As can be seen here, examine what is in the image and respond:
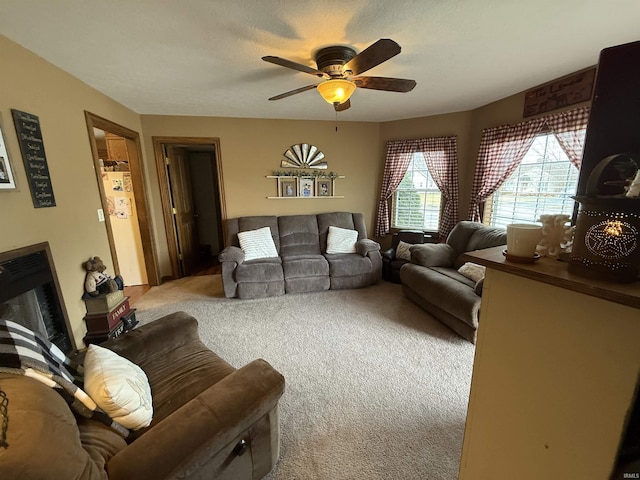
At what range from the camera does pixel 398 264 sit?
3662 millimetres

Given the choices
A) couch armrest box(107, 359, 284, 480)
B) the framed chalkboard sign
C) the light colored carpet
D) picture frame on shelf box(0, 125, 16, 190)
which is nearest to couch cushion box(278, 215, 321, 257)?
the light colored carpet

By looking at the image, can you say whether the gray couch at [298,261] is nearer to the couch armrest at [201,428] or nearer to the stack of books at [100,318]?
the stack of books at [100,318]

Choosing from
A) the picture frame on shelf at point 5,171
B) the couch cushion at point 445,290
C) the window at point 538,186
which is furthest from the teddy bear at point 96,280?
the window at point 538,186

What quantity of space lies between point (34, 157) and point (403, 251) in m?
3.77

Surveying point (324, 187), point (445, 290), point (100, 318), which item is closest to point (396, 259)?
point (445, 290)

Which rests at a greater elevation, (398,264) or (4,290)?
(4,290)

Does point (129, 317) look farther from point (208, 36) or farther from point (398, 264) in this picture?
point (398, 264)

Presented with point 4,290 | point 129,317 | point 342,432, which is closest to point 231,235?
point 129,317

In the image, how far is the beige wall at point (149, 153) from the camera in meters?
1.79

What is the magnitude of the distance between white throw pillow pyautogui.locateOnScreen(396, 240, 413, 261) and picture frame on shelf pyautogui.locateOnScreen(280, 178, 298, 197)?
180 cm

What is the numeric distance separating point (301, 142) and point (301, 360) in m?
3.19

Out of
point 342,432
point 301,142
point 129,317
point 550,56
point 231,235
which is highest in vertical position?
point 550,56

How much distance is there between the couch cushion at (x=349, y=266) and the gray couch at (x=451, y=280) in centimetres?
55

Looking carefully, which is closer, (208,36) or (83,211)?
(208,36)
